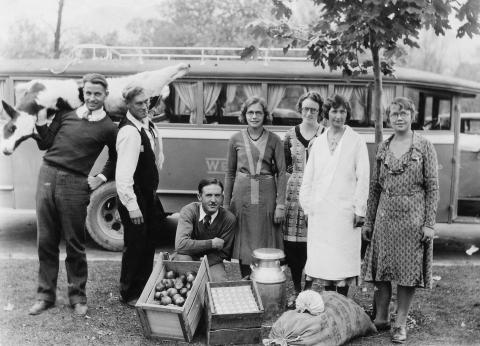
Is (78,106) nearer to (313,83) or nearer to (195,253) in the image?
(195,253)

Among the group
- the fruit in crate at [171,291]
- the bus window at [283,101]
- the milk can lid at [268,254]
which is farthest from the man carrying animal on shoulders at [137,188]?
the bus window at [283,101]

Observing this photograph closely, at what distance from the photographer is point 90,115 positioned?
4402 mm

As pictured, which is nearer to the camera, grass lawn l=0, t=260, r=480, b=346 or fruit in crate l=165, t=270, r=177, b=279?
grass lawn l=0, t=260, r=480, b=346

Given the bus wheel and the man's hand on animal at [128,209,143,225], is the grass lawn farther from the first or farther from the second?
the bus wheel

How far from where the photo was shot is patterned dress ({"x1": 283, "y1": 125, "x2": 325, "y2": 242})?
188 inches

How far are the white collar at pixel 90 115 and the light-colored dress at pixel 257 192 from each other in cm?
115

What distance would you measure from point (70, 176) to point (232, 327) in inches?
67.9

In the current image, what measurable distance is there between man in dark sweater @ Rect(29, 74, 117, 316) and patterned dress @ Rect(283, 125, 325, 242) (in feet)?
5.11

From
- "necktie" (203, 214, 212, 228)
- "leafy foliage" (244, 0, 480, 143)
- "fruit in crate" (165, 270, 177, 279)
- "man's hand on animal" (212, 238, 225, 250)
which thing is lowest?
"fruit in crate" (165, 270, 177, 279)

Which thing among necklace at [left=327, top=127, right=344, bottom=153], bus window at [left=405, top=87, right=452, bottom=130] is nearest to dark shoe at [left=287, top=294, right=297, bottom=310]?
necklace at [left=327, top=127, right=344, bottom=153]

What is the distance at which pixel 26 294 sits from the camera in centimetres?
501

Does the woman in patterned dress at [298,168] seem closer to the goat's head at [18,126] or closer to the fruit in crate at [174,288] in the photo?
the fruit in crate at [174,288]

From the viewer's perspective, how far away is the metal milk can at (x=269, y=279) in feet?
14.8

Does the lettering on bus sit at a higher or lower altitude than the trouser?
higher
